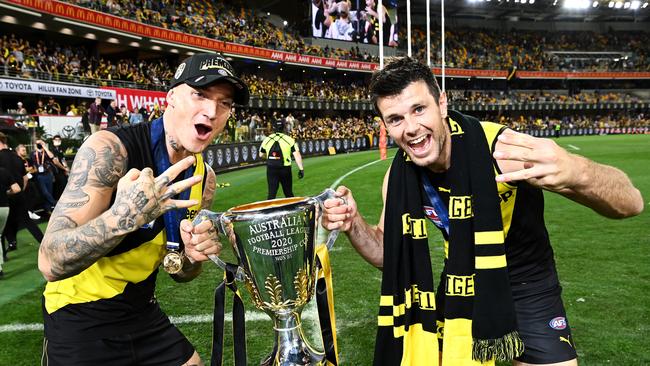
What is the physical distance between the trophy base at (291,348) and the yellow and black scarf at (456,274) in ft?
2.86

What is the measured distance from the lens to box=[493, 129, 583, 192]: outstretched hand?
1.94m

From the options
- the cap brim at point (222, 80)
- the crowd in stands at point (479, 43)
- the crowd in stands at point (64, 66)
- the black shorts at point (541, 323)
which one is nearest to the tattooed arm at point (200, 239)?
the cap brim at point (222, 80)

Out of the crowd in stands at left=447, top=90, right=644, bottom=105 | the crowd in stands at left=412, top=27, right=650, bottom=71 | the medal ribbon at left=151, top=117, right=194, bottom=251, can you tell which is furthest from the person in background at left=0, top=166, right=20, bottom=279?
the crowd in stands at left=412, top=27, right=650, bottom=71

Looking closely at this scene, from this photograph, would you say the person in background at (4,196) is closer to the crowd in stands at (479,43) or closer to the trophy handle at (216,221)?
the trophy handle at (216,221)

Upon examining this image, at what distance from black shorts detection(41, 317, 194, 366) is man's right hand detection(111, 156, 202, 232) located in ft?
3.09

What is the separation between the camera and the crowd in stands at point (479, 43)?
122ft

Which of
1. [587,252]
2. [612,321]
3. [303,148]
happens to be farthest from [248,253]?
[303,148]

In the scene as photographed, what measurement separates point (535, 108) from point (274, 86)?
3573cm

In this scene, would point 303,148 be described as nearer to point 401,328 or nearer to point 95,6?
point 95,6

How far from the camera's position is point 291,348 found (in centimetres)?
204

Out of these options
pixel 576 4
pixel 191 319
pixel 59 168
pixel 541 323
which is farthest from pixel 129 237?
pixel 576 4

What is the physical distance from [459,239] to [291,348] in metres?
1.09

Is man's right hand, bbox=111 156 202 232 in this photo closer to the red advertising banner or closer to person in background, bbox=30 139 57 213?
person in background, bbox=30 139 57 213

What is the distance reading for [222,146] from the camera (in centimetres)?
2228
